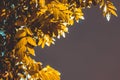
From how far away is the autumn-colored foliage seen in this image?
9.62ft

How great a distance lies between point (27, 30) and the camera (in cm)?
295

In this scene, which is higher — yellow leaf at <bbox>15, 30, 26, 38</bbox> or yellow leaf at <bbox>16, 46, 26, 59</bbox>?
yellow leaf at <bbox>15, 30, 26, 38</bbox>

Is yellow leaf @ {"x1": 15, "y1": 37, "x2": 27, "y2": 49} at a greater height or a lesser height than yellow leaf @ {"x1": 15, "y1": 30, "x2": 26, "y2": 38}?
lesser

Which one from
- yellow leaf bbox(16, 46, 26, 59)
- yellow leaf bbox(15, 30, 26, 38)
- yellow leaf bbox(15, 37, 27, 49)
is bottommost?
yellow leaf bbox(16, 46, 26, 59)

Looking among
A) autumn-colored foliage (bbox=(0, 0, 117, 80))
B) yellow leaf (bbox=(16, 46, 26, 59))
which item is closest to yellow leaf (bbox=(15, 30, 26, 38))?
autumn-colored foliage (bbox=(0, 0, 117, 80))

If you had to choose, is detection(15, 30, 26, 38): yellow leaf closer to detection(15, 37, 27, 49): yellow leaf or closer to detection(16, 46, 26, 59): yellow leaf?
detection(15, 37, 27, 49): yellow leaf

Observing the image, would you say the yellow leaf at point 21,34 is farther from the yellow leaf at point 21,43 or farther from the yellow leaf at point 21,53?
the yellow leaf at point 21,53

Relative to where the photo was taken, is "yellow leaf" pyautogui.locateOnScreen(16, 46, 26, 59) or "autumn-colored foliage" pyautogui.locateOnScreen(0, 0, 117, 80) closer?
"yellow leaf" pyautogui.locateOnScreen(16, 46, 26, 59)

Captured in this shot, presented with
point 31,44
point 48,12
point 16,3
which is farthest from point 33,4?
point 31,44

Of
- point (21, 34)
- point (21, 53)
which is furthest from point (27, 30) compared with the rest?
point (21, 53)

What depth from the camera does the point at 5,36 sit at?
3.45 m

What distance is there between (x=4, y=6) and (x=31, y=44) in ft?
2.19

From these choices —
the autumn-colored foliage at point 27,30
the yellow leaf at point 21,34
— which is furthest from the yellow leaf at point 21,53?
the yellow leaf at point 21,34

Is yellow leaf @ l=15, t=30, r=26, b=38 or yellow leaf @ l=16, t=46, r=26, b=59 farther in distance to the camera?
yellow leaf @ l=15, t=30, r=26, b=38
